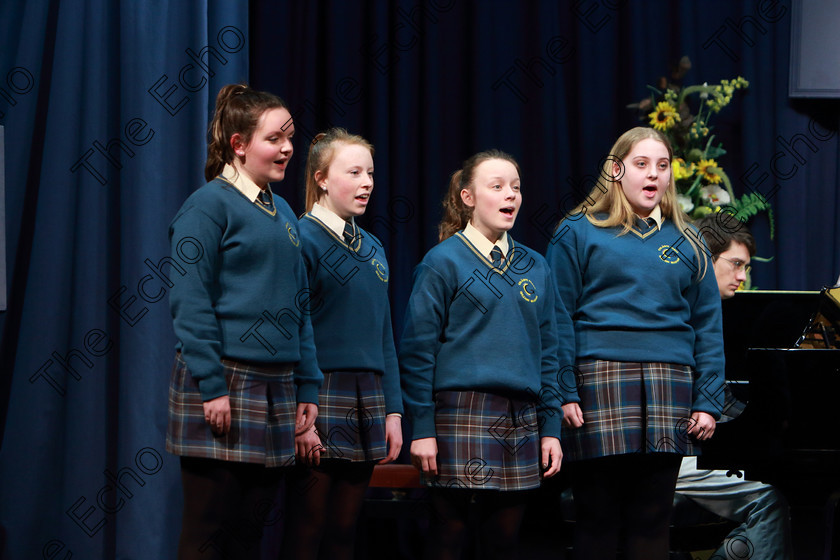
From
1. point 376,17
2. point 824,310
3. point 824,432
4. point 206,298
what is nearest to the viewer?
point 206,298

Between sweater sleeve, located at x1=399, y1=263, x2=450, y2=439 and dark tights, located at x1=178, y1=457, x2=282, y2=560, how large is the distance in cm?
36

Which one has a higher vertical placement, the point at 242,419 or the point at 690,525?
the point at 242,419

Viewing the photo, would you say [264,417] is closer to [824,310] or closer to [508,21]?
[824,310]

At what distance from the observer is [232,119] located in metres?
1.98

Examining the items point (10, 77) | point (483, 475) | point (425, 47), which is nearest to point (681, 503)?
point (483, 475)

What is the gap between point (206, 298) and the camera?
1812 millimetres

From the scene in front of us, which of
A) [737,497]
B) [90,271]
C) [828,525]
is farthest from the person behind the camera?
[737,497]

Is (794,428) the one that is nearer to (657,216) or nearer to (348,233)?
(657,216)

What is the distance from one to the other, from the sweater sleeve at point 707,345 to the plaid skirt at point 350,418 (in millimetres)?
787

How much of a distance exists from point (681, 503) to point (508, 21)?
78.2 inches

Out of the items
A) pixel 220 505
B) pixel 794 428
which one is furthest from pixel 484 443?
pixel 794 428

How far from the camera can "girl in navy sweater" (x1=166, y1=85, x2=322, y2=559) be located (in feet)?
5.91

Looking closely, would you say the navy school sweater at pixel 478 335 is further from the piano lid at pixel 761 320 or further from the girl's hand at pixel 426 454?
the piano lid at pixel 761 320

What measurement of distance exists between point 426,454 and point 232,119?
2.83 feet
